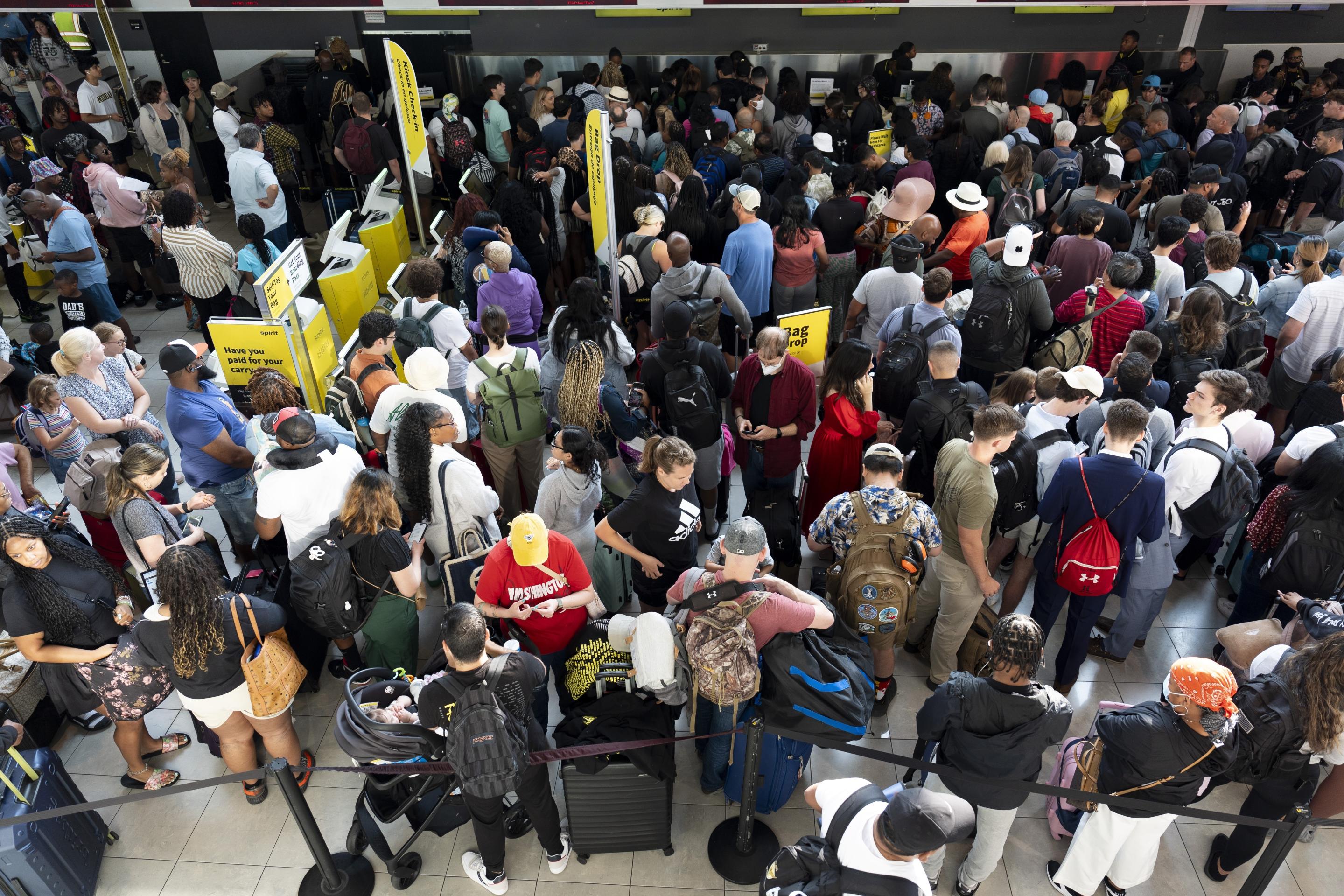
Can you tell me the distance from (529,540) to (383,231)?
5156 mm

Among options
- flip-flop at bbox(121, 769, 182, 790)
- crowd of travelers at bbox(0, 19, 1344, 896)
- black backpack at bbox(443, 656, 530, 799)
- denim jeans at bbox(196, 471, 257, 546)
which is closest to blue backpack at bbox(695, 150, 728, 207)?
crowd of travelers at bbox(0, 19, 1344, 896)

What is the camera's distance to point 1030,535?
4.45 m

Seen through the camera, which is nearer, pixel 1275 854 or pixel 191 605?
pixel 1275 854

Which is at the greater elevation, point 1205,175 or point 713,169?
point 1205,175

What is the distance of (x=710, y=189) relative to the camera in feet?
25.2

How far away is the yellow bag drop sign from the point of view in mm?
5164

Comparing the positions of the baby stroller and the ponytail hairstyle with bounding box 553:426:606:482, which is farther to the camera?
the ponytail hairstyle with bounding box 553:426:606:482

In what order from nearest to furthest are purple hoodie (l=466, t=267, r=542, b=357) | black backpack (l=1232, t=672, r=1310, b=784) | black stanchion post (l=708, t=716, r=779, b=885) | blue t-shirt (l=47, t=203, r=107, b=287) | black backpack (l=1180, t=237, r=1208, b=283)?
black backpack (l=1232, t=672, r=1310, b=784) < black stanchion post (l=708, t=716, r=779, b=885) < purple hoodie (l=466, t=267, r=542, b=357) < black backpack (l=1180, t=237, r=1208, b=283) < blue t-shirt (l=47, t=203, r=107, b=287)

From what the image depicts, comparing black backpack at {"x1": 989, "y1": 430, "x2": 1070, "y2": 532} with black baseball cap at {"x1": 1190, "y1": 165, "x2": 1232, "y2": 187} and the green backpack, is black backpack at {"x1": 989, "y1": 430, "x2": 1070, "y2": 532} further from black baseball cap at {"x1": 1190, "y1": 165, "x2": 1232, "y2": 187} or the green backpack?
black baseball cap at {"x1": 1190, "y1": 165, "x2": 1232, "y2": 187}

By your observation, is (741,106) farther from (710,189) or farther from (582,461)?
(582,461)

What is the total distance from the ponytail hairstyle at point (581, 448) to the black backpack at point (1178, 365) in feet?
10.8

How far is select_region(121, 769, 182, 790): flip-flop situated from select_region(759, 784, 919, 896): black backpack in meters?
2.96

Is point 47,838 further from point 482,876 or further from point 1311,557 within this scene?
point 1311,557

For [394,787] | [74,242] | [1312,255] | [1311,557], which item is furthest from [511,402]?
[1312,255]
